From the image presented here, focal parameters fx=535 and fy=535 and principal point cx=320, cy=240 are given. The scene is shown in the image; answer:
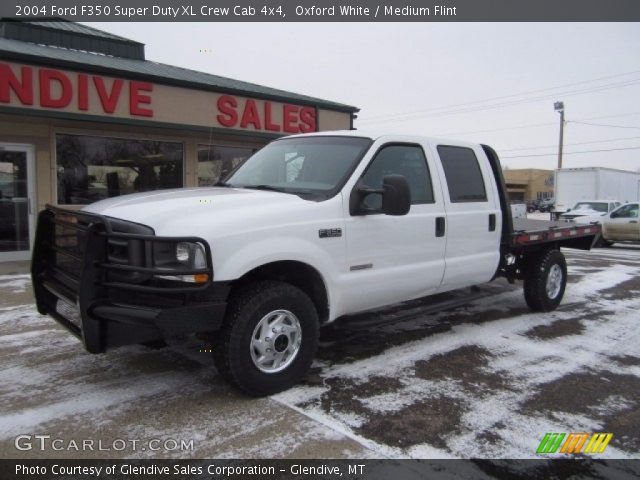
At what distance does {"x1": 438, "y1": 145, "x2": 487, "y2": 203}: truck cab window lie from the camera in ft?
17.5

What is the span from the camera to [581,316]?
21.5 ft

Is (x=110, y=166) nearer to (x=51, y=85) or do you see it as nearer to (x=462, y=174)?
(x=51, y=85)

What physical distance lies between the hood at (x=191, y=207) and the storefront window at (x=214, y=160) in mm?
8926

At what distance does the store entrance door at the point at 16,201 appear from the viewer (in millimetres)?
10148

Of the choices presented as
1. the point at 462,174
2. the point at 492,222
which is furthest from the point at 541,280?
the point at 462,174

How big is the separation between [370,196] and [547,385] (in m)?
Result: 2.06

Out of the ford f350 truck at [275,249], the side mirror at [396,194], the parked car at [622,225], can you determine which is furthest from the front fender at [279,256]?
the parked car at [622,225]

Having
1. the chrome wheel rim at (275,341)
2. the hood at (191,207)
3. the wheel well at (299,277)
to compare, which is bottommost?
the chrome wheel rim at (275,341)

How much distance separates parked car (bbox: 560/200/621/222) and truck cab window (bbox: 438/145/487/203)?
601 inches

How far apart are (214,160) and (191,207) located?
9.95 m

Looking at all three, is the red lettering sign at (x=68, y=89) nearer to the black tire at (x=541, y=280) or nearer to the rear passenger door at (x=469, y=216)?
the rear passenger door at (x=469, y=216)

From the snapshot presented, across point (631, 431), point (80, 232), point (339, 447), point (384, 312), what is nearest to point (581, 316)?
point (384, 312)

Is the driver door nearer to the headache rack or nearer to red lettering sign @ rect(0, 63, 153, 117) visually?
the headache rack

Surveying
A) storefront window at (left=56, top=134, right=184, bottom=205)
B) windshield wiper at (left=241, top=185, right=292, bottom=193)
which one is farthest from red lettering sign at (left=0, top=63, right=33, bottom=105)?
windshield wiper at (left=241, top=185, right=292, bottom=193)
